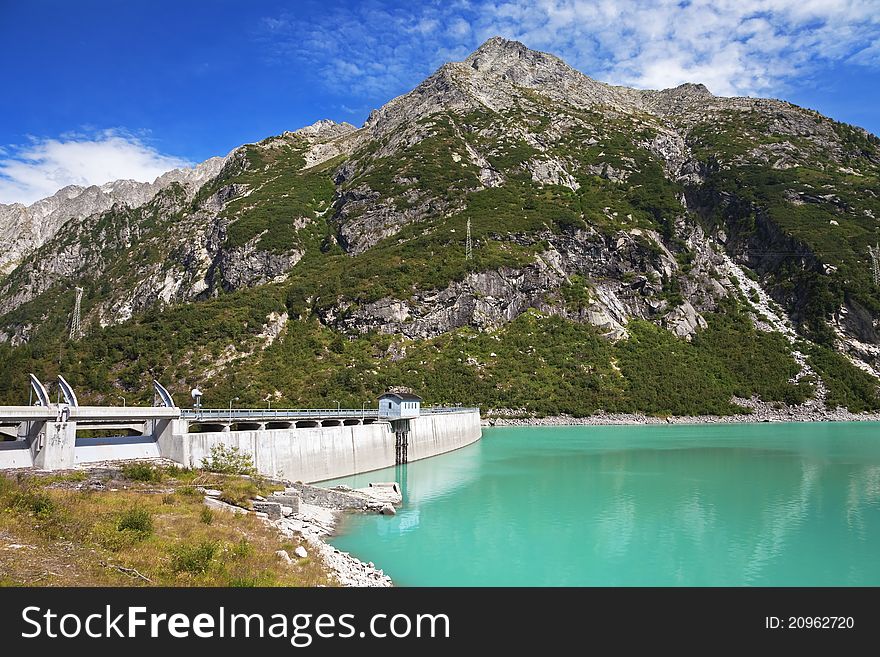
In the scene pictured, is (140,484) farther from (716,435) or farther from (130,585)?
(716,435)

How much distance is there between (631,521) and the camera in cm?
3488

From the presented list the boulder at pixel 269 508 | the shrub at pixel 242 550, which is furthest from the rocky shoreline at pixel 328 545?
the shrub at pixel 242 550

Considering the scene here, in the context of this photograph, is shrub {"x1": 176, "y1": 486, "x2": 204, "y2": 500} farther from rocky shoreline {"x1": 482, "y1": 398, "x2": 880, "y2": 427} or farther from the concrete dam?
rocky shoreline {"x1": 482, "y1": 398, "x2": 880, "y2": 427}

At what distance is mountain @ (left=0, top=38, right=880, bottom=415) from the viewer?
107 metres

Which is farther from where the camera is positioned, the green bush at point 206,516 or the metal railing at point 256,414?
the metal railing at point 256,414

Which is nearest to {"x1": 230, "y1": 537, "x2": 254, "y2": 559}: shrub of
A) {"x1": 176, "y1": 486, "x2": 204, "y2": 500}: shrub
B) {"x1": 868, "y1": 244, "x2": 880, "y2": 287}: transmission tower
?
{"x1": 176, "y1": 486, "x2": 204, "y2": 500}: shrub

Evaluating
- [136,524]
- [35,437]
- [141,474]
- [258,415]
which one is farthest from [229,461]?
[136,524]

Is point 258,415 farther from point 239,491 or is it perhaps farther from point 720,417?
point 720,417

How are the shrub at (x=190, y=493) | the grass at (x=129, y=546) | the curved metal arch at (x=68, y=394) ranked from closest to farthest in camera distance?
the grass at (x=129, y=546), the shrub at (x=190, y=493), the curved metal arch at (x=68, y=394)

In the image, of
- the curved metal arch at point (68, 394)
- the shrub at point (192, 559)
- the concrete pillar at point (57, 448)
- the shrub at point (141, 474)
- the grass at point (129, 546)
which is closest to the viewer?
the grass at point (129, 546)

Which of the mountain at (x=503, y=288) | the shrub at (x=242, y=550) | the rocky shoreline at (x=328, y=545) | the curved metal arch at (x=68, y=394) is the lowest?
the rocky shoreline at (x=328, y=545)

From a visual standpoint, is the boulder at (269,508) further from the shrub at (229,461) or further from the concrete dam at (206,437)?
the concrete dam at (206,437)

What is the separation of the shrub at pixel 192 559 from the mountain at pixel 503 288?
75921 mm

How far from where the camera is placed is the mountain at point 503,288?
10662cm
